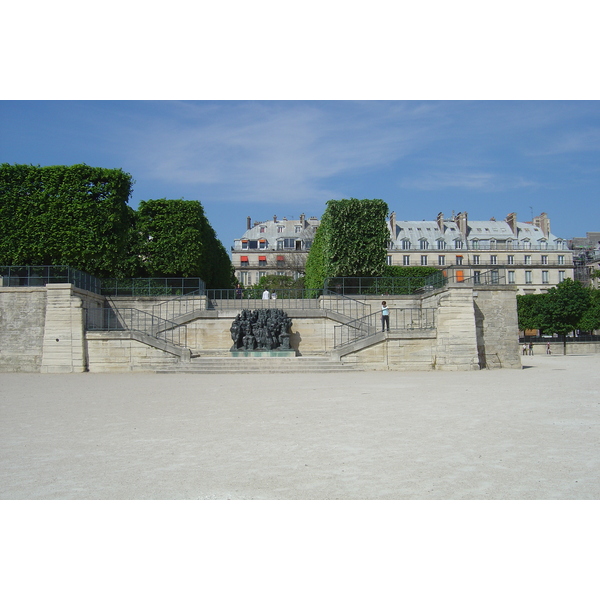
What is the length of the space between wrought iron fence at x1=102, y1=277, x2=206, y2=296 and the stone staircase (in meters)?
6.77

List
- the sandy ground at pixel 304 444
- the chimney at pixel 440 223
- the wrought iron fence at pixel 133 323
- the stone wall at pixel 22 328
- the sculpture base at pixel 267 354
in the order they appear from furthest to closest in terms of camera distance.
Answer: the chimney at pixel 440 223, the wrought iron fence at pixel 133 323, the sculpture base at pixel 267 354, the stone wall at pixel 22 328, the sandy ground at pixel 304 444

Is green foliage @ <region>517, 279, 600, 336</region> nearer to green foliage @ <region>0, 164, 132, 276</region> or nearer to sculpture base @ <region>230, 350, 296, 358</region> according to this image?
sculpture base @ <region>230, 350, 296, 358</region>

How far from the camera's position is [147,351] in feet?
67.3

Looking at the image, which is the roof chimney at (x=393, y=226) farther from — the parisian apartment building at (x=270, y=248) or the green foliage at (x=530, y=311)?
the green foliage at (x=530, y=311)

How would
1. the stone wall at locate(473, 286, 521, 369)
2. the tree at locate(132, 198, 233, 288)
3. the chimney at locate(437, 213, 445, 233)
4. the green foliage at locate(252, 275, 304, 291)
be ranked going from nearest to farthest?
the stone wall at locate(473, 286, 521, 369) < the tree at locate(132, 198, 233, 288) < the green foliage at locate(252, 275, 304, 291) < the chimney at locate(437, 213, 445, 233)

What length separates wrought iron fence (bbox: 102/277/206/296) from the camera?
25.8 metres

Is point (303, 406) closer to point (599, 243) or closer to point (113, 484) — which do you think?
point (113, 484)

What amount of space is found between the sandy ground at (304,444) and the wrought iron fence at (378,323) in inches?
420

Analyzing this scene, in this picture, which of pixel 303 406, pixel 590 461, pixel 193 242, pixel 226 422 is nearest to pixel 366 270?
pixel 193 242

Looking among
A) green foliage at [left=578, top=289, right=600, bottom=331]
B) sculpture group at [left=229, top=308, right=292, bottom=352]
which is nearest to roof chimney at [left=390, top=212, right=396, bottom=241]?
green foliage at [left=578, top=289, right=600, bottom=331]

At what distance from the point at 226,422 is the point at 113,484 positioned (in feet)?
11.8

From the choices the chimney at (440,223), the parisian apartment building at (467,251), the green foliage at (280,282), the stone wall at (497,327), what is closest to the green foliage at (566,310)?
the parisian apartment building at (467,251)

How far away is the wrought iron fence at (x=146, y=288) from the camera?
25.8 metres

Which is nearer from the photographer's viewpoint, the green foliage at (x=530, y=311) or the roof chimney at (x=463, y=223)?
the green foliage at (x=530, y=311)
